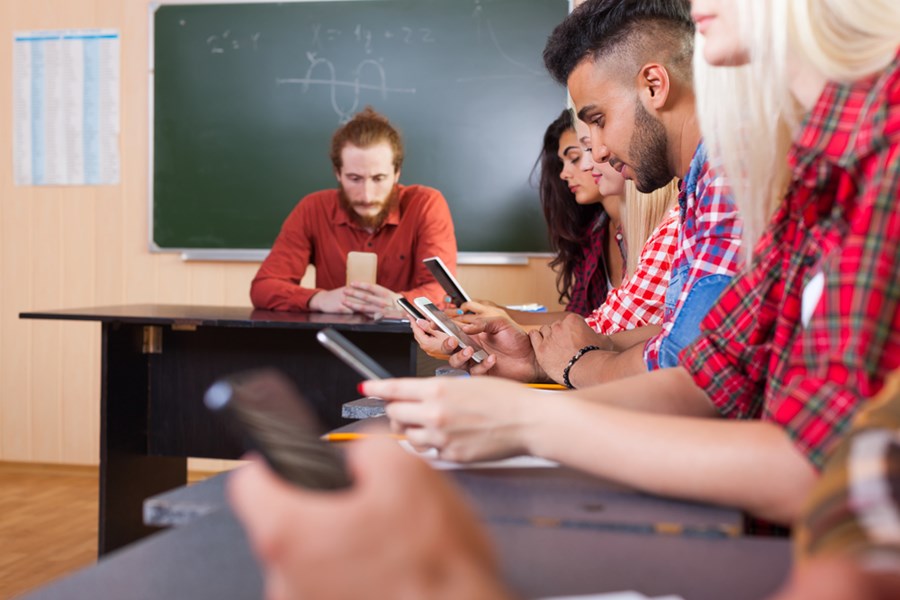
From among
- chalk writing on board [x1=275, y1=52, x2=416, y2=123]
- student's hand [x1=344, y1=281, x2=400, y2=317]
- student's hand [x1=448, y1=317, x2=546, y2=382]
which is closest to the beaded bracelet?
student's hand [x1=448, y1=317, x2=546, y2=382]

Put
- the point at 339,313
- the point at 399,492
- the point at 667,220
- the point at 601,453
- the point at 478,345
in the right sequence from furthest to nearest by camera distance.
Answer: the point at 339,313 < the point at 667,220 < the point at 478,345 < the point at 601,453 < the point at 399,492

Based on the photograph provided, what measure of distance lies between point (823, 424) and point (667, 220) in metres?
1.52

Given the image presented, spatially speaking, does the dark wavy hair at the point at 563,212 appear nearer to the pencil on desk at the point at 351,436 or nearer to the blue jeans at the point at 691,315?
the blue jeans at the point at 691,315

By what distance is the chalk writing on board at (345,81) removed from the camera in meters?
4.44

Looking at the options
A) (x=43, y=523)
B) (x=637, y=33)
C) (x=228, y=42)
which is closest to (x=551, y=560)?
(x=637, y=33)

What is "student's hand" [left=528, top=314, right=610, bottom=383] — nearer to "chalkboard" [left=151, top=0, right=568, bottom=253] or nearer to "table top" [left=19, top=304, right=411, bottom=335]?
"table top" [left=19, top=304, right=411, bottom=335]

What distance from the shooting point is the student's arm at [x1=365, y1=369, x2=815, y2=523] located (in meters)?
0.77

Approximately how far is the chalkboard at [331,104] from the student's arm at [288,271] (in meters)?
0.61

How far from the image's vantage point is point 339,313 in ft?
11.1

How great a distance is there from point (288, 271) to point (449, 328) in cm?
200

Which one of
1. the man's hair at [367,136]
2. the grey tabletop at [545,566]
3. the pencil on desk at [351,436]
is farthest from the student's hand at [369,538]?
the man's hair at [367,136]

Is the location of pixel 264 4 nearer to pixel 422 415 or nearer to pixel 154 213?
pixel 154 213

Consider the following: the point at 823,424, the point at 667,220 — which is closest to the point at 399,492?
the point at 823,424

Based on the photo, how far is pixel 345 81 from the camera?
14.6 ft
